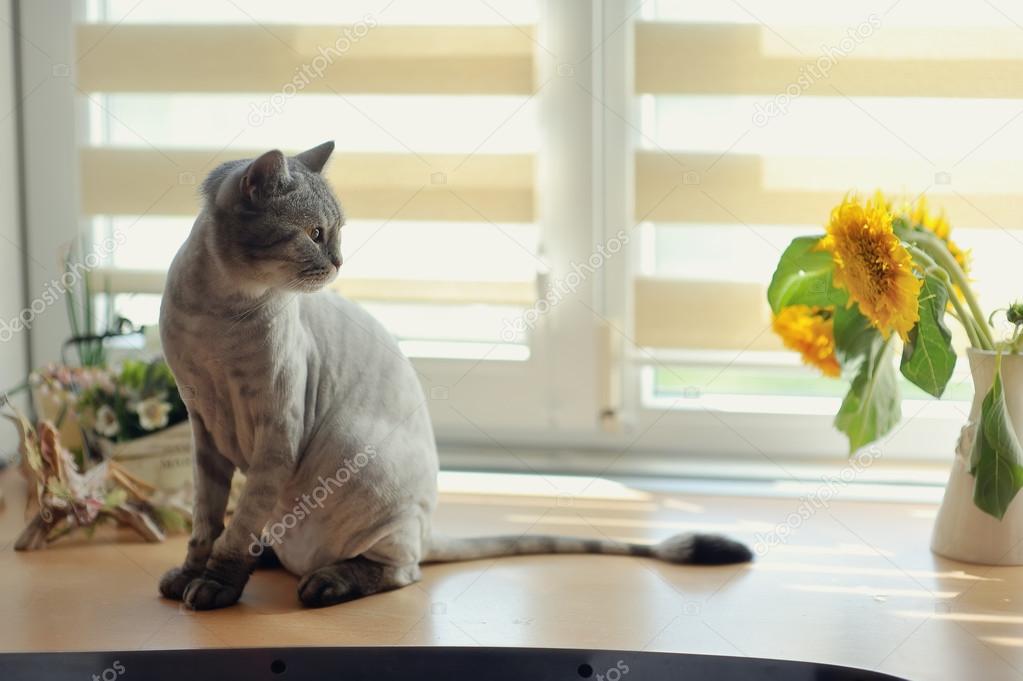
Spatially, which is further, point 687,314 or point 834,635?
point 687,314

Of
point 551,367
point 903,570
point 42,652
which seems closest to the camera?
point 42,652

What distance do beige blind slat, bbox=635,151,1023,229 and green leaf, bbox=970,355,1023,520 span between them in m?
0.36

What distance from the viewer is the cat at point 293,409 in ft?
3.61

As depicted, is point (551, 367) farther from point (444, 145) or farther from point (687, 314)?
point (444, 145)

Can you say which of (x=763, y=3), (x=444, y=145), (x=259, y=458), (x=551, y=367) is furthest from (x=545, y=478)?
(x=763, y=3)

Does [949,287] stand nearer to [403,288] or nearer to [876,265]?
[876,265]

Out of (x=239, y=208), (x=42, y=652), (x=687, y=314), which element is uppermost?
(x=239, y=208)

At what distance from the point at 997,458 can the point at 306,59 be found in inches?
43.1

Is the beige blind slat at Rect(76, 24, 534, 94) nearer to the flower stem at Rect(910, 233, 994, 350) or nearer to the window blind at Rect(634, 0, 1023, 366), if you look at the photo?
the window blind at Rect(634, 0, 1023, 366)

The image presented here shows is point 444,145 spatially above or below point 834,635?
above

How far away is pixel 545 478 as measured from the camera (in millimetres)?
1699

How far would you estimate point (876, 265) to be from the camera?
122 centimetres

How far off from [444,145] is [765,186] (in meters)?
0.47
